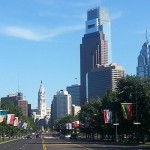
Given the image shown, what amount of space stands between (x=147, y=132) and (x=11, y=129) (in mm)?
85081

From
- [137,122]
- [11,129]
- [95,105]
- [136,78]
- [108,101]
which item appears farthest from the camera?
[11,129]

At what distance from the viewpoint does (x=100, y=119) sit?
4801 inches

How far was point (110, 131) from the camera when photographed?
381ft

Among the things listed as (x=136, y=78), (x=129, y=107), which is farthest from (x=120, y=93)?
(x=129, y=107)

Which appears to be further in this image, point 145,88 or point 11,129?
point 11,129

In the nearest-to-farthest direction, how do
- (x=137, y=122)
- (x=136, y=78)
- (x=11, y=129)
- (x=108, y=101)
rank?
1. (x=137, y=122)
2. (x=136, y=78)
3. (x=108, y=101)
4. (x=11, y=129)

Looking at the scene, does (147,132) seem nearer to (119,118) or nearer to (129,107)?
(119,118)

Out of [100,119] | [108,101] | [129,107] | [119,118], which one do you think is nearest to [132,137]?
[100,119]

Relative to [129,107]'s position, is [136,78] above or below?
above

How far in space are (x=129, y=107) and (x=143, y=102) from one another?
44.3 feet

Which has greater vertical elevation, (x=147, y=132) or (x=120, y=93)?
(x=120, y=93)

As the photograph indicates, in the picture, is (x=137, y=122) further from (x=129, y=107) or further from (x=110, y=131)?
(x=110, y=131)

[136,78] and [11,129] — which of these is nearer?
[136,78]

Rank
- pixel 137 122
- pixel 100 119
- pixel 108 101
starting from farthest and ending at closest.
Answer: pixel 100 119 < pixel 108 101 < pixel 137 122
